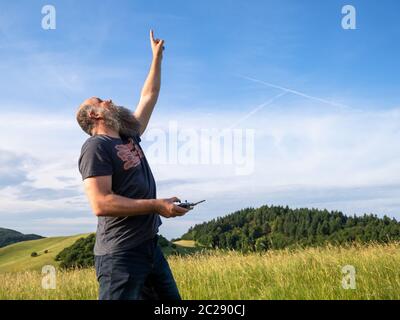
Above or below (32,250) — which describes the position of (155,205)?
above

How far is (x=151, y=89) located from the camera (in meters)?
4.92

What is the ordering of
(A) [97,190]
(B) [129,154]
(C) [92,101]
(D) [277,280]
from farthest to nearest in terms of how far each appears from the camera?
(D) [277,280] < (C) [92,101] < (B) [129,154] < (A) [97,190]

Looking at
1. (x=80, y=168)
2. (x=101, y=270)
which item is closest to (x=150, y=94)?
(x=80, y=168)

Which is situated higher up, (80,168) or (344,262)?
(80,168)

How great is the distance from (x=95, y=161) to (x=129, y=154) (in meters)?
0.34

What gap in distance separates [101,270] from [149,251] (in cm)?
38

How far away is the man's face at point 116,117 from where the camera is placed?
3.84 m

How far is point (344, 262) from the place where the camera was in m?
8.45

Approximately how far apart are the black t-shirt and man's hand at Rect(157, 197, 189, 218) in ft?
Answer: 1.36

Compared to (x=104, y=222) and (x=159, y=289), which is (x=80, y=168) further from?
(x=159, y=289)

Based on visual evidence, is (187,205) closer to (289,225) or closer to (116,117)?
(116,117)

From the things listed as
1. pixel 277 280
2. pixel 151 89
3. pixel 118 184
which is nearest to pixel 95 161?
pixel 118 184

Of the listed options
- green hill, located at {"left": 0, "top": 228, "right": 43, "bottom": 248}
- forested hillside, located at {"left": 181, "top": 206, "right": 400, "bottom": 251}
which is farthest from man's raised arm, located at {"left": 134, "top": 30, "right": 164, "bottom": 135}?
green hill, located at {"left": 0, "top": 228, "right": 43, "bottom": 248}

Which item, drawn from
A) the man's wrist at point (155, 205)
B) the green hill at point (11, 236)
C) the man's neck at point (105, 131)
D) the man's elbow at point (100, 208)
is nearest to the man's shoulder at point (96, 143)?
the man's neck at point (105, 131)
